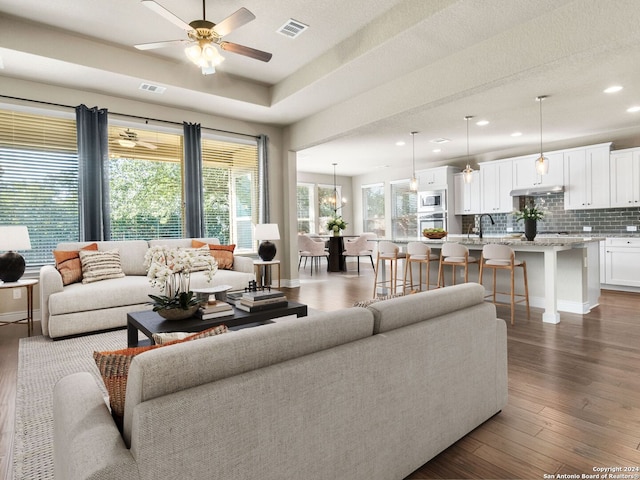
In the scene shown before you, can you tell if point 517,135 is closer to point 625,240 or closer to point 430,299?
point 625,240

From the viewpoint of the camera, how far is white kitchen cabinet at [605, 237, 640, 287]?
6.02 meters

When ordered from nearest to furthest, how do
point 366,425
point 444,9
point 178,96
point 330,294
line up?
point 366,425 < point 444,9 < point 178,96 < point 330,294

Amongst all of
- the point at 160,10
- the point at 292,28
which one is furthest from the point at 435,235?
the point at 160,10

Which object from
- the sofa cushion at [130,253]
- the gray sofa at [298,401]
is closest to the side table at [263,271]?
the sofa cushion at [130,253]

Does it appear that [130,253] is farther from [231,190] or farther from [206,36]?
[206,36]

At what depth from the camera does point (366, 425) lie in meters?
1.39

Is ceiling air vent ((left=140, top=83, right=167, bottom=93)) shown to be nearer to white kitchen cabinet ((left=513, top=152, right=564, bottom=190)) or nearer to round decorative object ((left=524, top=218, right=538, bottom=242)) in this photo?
round decorative object ((left=524, top=218, right=538, bottom=242))

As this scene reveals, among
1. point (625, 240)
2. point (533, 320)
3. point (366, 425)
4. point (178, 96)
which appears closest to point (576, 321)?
point (533, 320)

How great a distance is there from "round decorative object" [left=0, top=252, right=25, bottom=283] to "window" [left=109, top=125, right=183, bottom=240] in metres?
1.32

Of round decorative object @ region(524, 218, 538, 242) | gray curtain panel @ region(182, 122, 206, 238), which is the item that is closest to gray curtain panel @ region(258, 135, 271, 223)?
gray curtain panel @ region(182, 122, 206, 238)

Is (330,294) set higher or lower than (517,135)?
lower

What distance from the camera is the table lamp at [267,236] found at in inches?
218

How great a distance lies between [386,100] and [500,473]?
13.4 feet

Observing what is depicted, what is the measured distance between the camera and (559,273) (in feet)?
15.1
